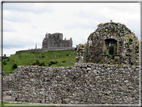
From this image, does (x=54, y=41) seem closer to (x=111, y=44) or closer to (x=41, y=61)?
(x=41, y=61)

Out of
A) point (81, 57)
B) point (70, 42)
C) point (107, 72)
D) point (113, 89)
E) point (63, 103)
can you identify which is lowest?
point (63, 103)

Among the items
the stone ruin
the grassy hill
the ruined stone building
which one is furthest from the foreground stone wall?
the ruined stone building

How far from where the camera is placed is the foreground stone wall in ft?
41.7

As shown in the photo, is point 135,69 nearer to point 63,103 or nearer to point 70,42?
point 63,103

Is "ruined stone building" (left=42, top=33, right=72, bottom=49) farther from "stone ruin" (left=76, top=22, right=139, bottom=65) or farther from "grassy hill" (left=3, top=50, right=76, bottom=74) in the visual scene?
"stone ruin" (left=76, top=22, right=139, bottom=65)

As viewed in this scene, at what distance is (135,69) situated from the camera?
12789mm

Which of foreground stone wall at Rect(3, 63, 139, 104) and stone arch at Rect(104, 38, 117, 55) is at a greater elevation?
stone arch at Rect(104, 38, 117, 55)

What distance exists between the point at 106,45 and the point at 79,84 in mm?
5182

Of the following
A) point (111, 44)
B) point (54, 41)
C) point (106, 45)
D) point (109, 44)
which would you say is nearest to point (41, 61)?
point (111, 44)

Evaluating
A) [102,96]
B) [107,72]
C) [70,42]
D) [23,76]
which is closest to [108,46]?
[107,72]

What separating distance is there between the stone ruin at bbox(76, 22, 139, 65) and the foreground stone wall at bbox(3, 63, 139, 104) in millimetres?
2461

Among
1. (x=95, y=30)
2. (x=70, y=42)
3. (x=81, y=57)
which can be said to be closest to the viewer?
(x=81, y=57)

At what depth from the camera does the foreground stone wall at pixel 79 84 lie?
12711mm

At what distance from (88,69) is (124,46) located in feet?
13.0
